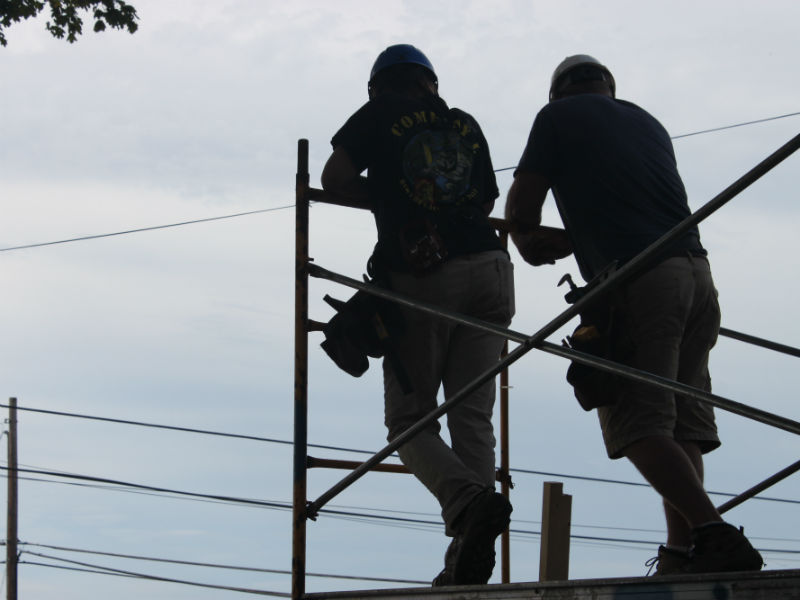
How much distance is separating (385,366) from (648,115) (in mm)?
1221

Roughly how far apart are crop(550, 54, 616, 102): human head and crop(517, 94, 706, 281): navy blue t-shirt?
5.6 inches

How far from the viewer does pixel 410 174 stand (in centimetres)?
378

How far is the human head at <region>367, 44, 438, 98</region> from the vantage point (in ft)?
13.1

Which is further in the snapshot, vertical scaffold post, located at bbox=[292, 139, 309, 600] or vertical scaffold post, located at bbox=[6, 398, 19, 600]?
vertical scaffold post, located at bbox=[6, 398, 19, 600]

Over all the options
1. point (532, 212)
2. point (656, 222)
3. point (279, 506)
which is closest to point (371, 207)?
point (532, 212)

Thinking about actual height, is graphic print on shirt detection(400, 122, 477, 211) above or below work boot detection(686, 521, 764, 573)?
above

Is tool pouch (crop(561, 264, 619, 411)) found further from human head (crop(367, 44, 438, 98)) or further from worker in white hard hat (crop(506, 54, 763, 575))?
human head (crop(367, 44, 438, 98))

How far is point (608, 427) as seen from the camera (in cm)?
340

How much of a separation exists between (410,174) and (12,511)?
1946 centimetres

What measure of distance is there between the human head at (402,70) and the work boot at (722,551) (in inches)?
71.8

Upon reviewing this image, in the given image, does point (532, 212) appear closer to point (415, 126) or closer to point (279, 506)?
point (415, 126)

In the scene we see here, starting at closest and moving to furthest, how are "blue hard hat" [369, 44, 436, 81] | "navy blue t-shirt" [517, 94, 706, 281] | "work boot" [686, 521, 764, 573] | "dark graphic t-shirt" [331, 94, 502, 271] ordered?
"work boot" [686, 521, 764, 573]
"navy blue t-shirt" [517, 94, 706, 281]
"dark graphic t-shirt" [331, 94, 502, 271]
"blue hard hat" [369, 44, 436, 81]

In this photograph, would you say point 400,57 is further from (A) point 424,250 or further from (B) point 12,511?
(B) point 12,511

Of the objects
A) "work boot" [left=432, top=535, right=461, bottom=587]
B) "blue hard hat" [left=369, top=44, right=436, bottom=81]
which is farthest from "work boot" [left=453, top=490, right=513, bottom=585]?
"blue hard hat" [left=369, top=44, right=436, bottom=81]
